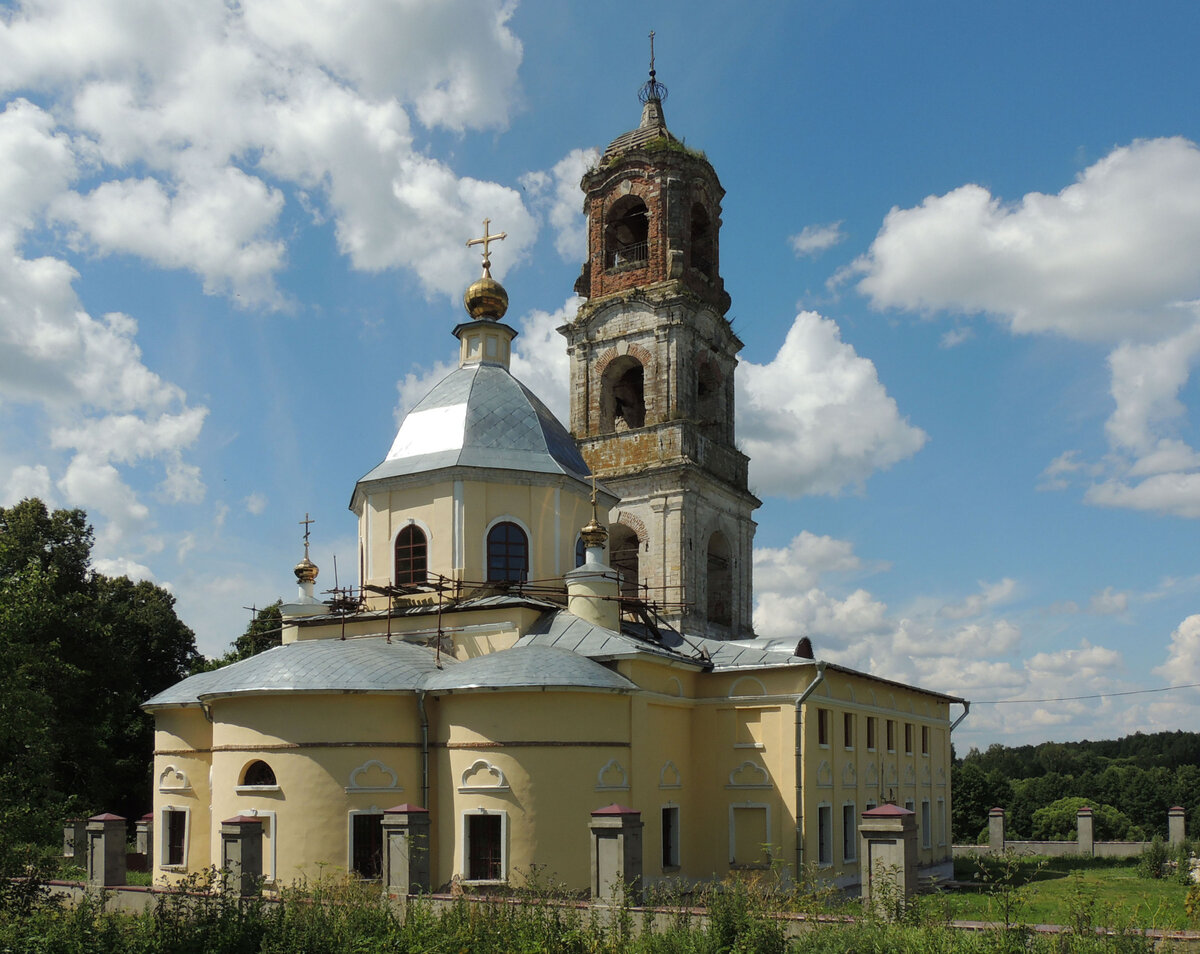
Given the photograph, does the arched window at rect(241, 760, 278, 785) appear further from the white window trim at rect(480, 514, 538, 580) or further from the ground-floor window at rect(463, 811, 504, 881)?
the white window trim at rect(480, 514, 538, 580)

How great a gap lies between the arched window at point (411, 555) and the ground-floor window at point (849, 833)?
9.05 meters

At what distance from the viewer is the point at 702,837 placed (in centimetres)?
1922

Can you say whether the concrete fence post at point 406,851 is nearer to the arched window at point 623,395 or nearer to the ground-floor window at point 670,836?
the ground-floor window at point 670,836

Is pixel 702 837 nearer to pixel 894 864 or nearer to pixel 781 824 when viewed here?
pixel 781 824

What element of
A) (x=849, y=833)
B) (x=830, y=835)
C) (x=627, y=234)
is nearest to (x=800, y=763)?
(x=830, y=835)

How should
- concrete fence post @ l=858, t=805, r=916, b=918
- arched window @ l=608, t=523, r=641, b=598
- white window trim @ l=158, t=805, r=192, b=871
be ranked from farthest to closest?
arched window @ l=608, t=523, r=641, b=598, white window trim @ l=158, t=805, r=192, b=871, concrete fence post @ l=858, t=805, r=916, b=918

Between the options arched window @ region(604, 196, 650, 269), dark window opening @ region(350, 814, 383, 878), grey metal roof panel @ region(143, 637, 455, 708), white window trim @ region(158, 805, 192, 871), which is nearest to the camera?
dark window opening @ region(350, 814, 383, 878)

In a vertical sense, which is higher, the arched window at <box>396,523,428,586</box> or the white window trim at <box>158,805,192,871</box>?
the arched window at <box>396,523,428,586</box>

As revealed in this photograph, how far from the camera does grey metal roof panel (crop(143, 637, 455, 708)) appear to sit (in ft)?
53.4

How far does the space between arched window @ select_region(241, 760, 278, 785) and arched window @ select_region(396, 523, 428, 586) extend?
4.99 m

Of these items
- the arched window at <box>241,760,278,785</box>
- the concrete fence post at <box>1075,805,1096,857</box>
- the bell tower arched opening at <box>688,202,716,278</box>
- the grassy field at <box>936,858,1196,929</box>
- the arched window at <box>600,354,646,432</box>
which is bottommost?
the concrete fence post at <box>1075,805,1096,857</box>

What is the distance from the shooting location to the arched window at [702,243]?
32812 mm

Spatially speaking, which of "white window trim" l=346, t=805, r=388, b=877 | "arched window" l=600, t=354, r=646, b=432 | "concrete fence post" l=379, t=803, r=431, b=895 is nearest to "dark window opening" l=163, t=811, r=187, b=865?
"white window trim" l=346, t=805, r=388, b=877

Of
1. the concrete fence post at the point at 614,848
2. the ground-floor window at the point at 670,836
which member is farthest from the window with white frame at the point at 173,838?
the concrete fence post at the point at 614,848
